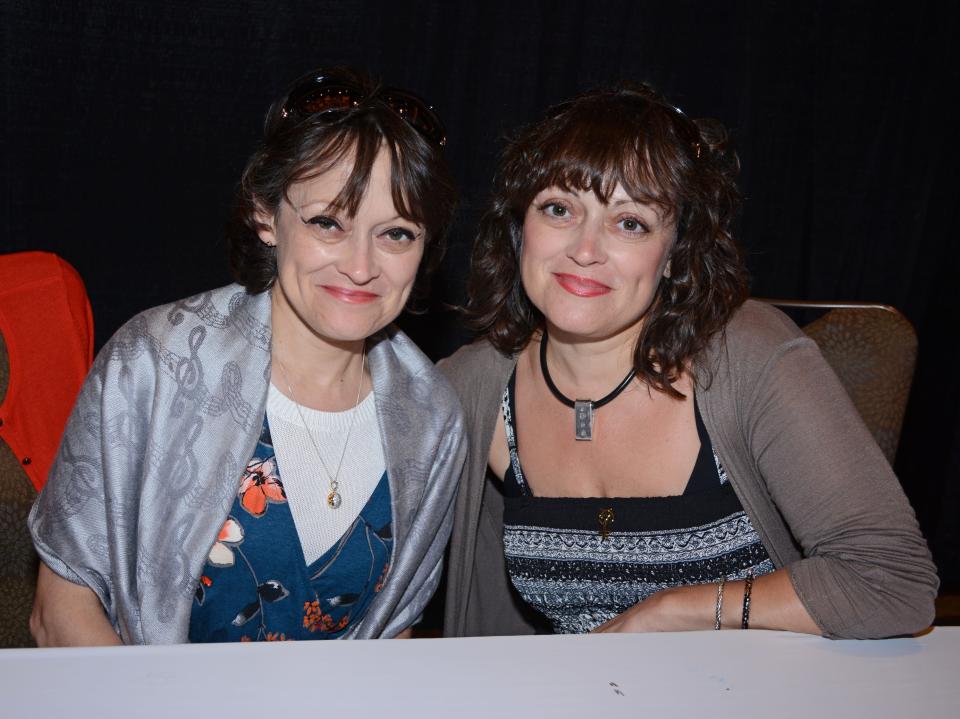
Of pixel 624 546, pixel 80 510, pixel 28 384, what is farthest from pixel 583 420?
pixel 28 384

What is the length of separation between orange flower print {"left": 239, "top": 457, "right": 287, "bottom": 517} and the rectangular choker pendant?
21.7 inches

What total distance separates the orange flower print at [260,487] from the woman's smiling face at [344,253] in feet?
0.79

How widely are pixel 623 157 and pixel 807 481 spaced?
1.99 ft

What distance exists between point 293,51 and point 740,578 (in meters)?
1.56

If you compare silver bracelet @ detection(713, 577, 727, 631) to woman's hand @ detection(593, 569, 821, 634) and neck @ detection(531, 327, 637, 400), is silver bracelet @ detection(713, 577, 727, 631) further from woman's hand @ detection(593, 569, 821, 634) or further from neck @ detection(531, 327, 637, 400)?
neck @ detection(531, 327, 637, 400)

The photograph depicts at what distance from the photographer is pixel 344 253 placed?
1556 millimetres

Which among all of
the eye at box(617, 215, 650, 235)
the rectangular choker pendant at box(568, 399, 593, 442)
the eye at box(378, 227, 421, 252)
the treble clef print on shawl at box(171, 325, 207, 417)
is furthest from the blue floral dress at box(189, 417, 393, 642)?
the eye at box(617, 215, 650, 235)

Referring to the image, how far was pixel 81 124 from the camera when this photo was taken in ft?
7.32

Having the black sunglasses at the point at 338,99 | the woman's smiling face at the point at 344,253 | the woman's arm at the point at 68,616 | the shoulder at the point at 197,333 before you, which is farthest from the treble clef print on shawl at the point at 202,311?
the woman's arm at the point at 68,616

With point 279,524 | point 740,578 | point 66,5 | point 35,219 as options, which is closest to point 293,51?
point 66,5

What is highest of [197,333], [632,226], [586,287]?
[632,226]

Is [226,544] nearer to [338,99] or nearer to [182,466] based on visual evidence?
[182,466]

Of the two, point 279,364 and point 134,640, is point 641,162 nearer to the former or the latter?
point 279,364

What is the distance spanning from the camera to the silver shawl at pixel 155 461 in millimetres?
1484
